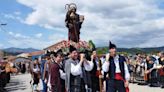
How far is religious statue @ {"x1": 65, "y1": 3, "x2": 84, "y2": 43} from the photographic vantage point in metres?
14.5

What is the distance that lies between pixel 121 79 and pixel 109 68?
1.28 ft

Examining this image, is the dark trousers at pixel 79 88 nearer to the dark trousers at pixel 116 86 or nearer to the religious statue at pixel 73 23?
the dark trousers at pixel 116 86

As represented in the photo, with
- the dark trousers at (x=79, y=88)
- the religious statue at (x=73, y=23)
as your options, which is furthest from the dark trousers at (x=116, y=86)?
the religious statue at (x=73, y=23)

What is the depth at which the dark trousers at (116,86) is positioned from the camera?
10.6m

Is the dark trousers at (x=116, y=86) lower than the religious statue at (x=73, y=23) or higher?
lower

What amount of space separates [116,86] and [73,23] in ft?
14.9

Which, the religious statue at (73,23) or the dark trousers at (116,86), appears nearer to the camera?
the dark trousers at (116,86)

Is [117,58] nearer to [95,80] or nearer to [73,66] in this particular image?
[73,66]

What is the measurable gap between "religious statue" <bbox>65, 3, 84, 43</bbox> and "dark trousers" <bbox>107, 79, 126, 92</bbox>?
4.09 metres

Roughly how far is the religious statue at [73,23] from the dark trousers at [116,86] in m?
4.09

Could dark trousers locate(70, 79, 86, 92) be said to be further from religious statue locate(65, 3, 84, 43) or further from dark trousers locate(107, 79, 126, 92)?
religious statue locate(65, 3, 84, 43)

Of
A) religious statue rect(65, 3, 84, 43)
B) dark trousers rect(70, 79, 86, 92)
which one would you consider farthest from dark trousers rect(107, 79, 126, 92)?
religious statue rect(65, 3, 84, 43)

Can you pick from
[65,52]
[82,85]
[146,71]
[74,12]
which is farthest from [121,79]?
[146,71]

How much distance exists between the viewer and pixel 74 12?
1448 centimetres
